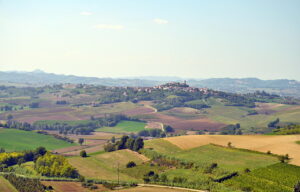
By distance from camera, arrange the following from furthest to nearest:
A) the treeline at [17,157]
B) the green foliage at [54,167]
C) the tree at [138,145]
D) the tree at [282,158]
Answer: the tree at [138,145], the treeline at [17,157], the green foliage at [54,167], the tree at [282,158]

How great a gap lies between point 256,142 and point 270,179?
159 ft

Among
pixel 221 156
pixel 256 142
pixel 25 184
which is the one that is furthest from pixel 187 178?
pixel 256 142

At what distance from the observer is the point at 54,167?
12162cm

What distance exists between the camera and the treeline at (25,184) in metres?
101

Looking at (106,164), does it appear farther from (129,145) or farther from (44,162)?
(129,145)

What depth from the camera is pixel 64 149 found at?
561 feet

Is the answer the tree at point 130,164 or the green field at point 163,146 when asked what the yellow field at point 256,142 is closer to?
the green field at point 163,146

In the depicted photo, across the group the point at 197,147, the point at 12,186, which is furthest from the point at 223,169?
the point at 12,186

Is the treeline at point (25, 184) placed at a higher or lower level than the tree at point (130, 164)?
lower

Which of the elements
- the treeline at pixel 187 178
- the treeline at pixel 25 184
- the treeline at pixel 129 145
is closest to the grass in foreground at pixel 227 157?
the treeline at pixel 187 178

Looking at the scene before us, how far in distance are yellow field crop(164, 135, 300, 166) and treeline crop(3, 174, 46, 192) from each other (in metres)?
59.2

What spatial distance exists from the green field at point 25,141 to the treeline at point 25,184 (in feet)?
176

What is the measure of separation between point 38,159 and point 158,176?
45.9m

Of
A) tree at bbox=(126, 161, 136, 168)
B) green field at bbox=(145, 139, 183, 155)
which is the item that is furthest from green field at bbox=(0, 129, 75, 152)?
tree at bbox=(126, 161, 136, 168)
